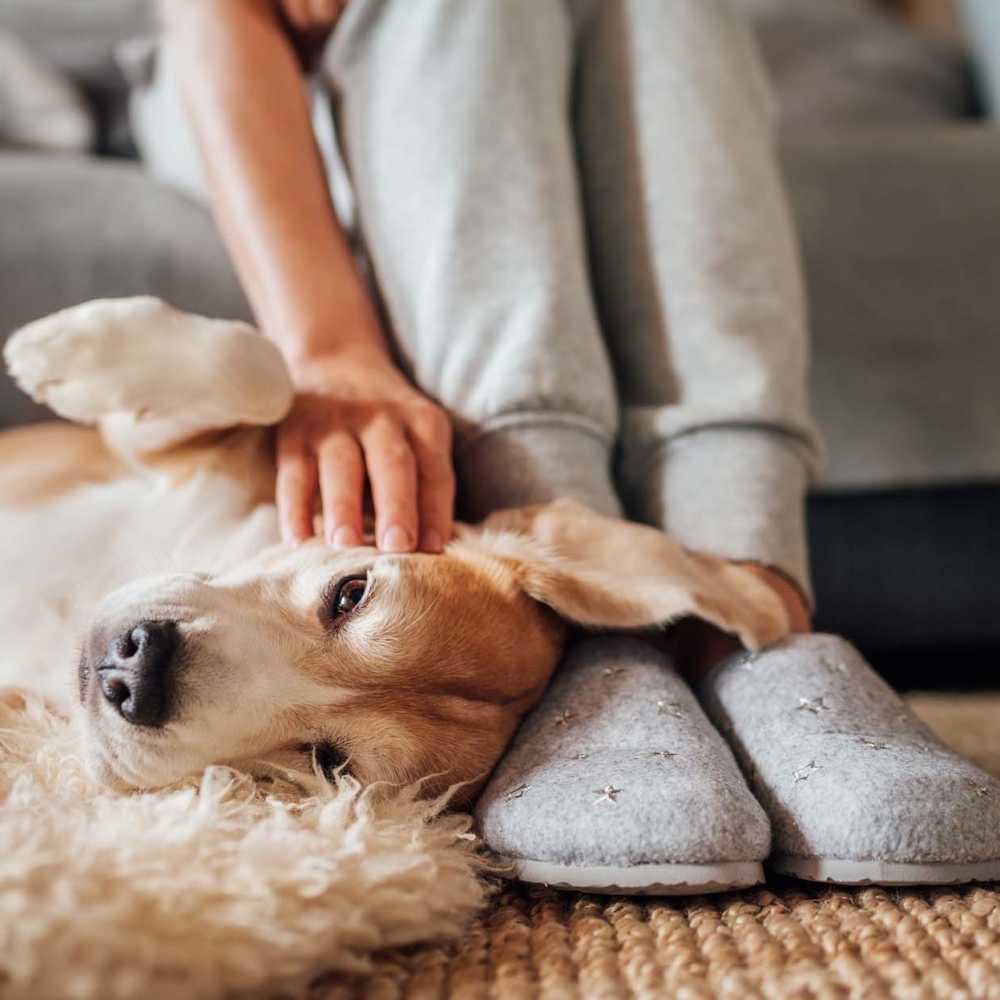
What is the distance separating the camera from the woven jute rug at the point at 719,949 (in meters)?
0.65

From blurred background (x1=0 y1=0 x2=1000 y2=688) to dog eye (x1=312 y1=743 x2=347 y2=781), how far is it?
2.28ft

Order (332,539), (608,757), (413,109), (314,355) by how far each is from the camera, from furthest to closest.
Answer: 1. (413,109)
2. (314,355)
3. (332,539)
4. (608,757)

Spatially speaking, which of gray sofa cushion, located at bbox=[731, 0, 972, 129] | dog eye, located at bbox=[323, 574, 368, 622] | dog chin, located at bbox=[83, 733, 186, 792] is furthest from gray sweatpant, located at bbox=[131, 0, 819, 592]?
gray sofa cushion, located at bbox=[731, 0, 972, 129]

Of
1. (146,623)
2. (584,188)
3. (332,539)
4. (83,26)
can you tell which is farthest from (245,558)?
(83,26)

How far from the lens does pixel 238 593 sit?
92 cm

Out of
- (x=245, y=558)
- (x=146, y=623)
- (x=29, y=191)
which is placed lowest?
(x=245, y=558)

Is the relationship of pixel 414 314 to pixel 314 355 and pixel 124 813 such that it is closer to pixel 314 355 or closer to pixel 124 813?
pixel 314 355

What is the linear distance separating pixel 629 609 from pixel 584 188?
64cm

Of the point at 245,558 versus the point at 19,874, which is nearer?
the point at 19,874

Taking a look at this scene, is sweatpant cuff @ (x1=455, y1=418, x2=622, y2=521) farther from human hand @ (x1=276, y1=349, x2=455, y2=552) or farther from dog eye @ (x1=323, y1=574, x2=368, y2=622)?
dog eye @ (x1=323, y1=574, x2=368, y2=622)

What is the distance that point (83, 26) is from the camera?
81.3 inches

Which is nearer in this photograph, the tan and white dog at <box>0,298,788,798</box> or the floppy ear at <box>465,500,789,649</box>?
the tan and white dog at <box>0,298,788,798</box>

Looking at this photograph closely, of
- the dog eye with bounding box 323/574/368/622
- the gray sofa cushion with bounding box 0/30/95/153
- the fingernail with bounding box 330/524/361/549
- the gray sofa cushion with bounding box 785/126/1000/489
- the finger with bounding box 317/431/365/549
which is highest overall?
the gray sofa cushion with bounding box 0/30/95/153

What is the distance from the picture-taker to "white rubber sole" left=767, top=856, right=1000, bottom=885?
0.76 m
